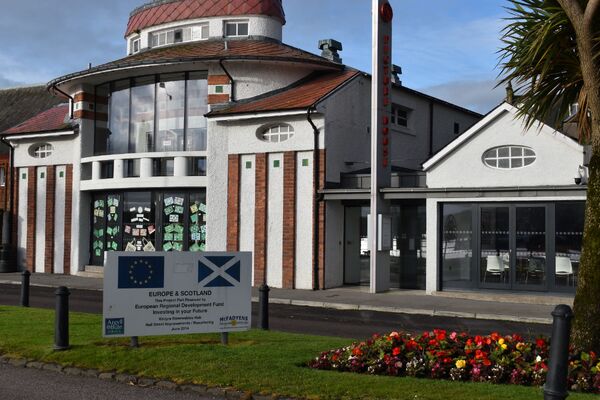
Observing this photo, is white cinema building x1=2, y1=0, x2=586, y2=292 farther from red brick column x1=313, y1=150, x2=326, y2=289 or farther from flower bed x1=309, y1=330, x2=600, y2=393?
flower bed x1=309, y1=330, x2=600, y2=393

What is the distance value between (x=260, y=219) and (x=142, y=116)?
608 centimetres

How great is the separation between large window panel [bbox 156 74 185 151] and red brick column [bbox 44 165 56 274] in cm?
507

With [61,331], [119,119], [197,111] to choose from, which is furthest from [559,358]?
[119,119]

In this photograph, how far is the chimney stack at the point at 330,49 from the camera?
28.6m

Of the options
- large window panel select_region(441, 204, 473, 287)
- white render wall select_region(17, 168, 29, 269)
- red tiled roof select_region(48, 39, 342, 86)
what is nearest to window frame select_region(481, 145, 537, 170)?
large window panel select_region(441, 204, 473, 287)

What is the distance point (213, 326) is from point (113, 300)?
134 cm

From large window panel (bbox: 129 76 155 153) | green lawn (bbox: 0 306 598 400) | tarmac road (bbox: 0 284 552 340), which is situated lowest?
tarmac road (bbox: 0 284 552 340)

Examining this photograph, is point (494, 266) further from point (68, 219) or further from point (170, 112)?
point (68, 219)

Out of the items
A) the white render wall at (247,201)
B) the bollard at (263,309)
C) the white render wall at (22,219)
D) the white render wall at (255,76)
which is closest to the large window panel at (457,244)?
the white render wall at (247,201)

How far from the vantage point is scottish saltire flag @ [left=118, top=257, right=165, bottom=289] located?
9.34 meters

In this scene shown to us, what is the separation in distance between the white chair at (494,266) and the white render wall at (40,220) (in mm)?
16016

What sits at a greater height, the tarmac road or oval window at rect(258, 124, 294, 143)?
oval window at rect(258, 124, 294, 143)

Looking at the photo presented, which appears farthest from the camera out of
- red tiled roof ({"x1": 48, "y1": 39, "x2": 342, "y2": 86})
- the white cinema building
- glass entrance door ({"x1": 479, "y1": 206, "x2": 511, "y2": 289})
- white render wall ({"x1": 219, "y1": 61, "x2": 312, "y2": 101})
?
white render wall ({"x1": 219, "y1": 61, "x2": 312, "y2": 101})

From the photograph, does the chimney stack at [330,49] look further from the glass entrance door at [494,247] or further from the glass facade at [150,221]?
the glass entrance door at [494,247]
